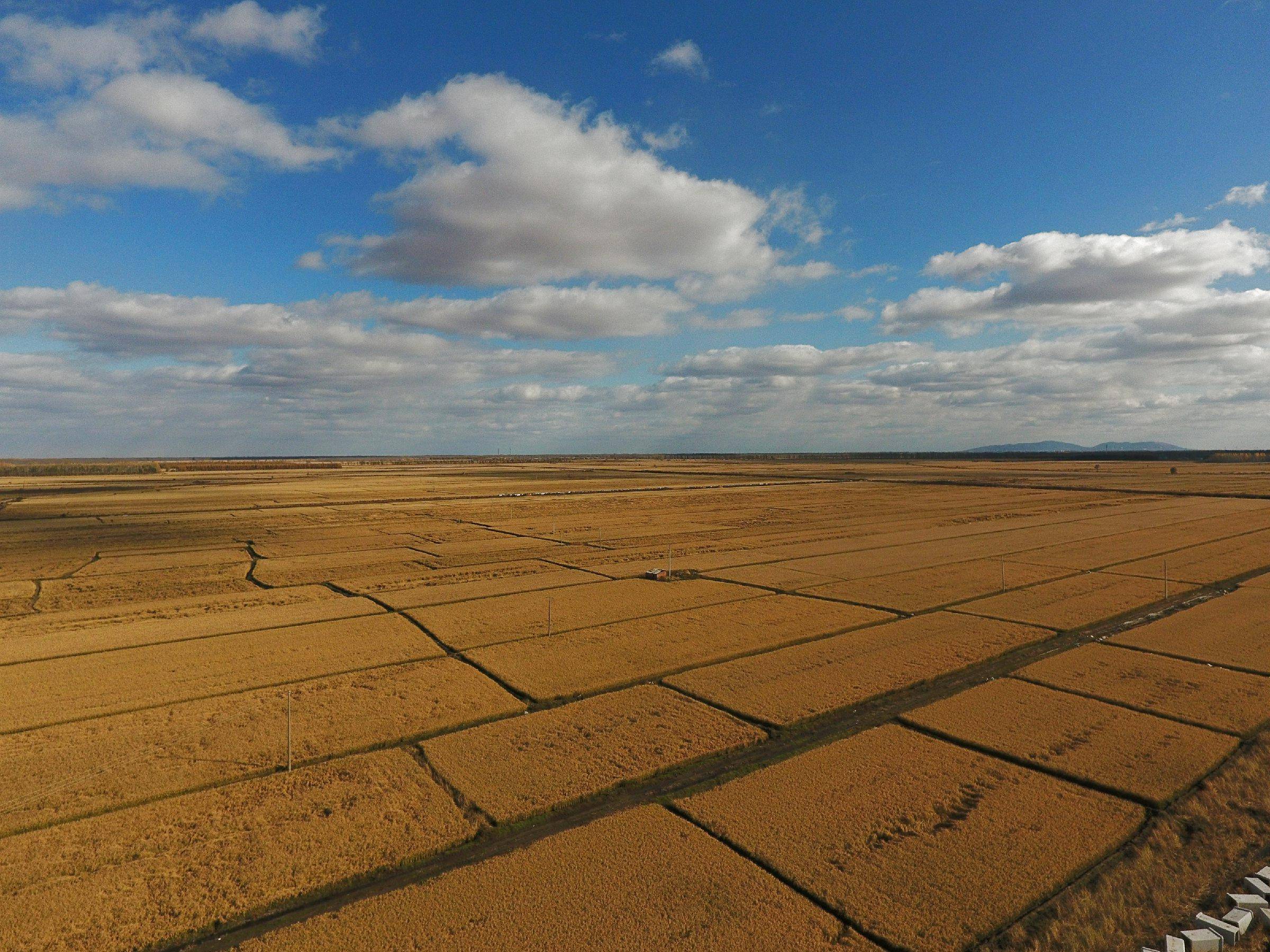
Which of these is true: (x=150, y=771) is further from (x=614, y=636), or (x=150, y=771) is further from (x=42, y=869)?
(x=614, y=636)

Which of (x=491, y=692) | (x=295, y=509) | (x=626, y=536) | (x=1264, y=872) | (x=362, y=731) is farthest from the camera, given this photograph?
(x=295, y=509)

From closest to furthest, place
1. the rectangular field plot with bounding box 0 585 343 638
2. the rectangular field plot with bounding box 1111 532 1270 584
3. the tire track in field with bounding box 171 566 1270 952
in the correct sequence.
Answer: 1. the tire track in field with bounding box 171 566 1270 952
2. the rectangular field plot with bounding box 0 585 343 638
3. the rectangular field plot with bounding box 1111 532 1270 584

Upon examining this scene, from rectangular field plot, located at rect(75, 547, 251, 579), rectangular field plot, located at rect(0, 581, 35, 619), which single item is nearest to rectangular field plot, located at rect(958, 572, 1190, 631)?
rectangular field plot, located at rect(75, 547, 251, 579)

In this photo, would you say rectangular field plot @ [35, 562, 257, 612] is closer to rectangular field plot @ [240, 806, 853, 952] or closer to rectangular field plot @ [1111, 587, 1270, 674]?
rectangular field plot @ [240, 806, 853, 952]

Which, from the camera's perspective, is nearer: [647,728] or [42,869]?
[42,869]

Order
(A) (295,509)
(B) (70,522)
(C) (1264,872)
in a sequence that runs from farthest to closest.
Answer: (A) (295,509)
(B) (70,522)
(C) (1264,872)

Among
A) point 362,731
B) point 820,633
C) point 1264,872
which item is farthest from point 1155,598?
point 362,731
